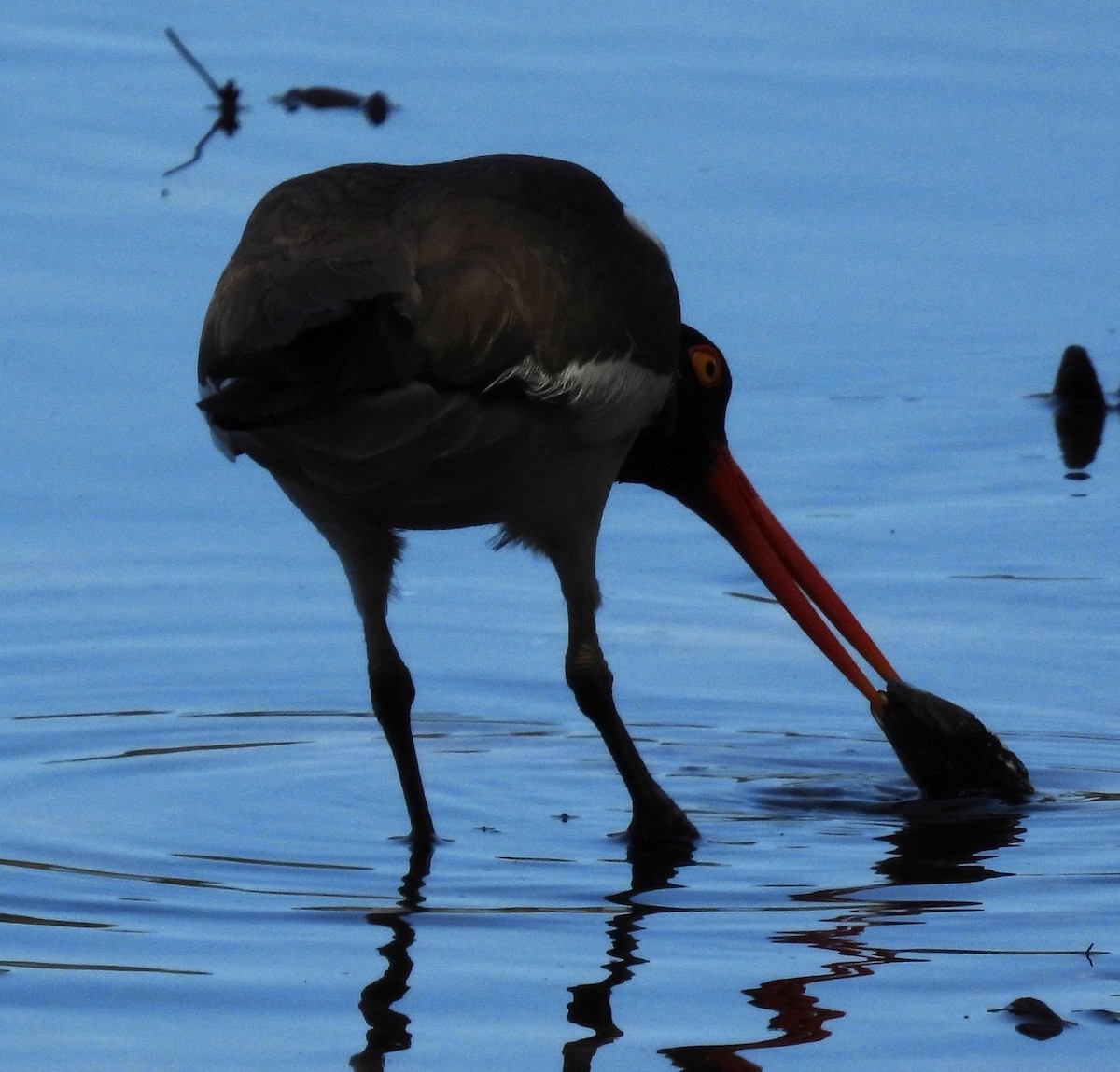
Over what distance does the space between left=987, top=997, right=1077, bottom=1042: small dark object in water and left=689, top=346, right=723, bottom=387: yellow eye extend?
2.60 meters

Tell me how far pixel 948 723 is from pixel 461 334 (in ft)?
5.65

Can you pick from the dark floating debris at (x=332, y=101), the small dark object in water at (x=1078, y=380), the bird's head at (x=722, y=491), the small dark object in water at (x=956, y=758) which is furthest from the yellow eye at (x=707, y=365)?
the dark floating debris at (x=332, y=101)

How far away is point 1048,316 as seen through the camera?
32.9ft

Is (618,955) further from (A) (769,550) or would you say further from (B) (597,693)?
(A) (769,550)

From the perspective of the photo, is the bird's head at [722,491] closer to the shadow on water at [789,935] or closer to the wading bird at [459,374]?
the wading bird at [459,374]

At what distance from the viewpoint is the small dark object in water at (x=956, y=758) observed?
19.6ft

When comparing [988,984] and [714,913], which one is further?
[714,913]

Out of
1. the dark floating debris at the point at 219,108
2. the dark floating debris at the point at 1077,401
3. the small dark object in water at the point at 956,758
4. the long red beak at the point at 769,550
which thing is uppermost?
the dark floating debris at the point at 219,108

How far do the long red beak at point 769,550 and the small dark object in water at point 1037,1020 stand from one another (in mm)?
2503

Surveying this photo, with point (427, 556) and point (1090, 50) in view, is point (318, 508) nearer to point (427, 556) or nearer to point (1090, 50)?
point (427, 556)

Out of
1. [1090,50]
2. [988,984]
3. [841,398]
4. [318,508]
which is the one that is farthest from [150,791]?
[1090,50]

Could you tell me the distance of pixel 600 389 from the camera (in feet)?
18.0

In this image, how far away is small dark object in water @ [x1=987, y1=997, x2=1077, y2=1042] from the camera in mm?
4137

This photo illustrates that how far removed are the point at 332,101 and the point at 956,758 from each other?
23.5 ft
